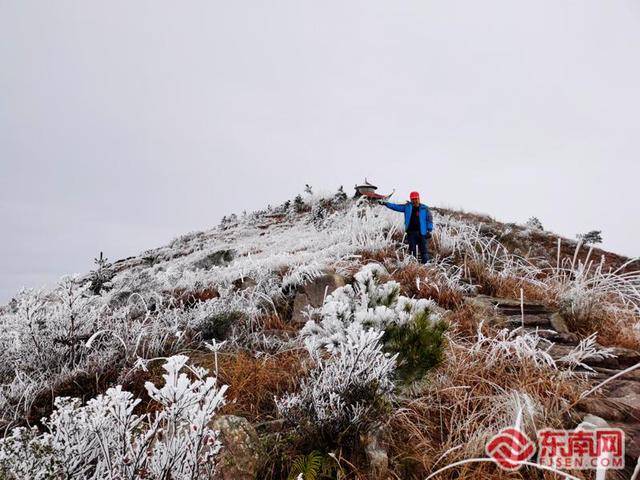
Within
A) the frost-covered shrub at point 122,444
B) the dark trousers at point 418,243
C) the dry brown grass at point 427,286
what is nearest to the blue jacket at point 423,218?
the dark trousers at point 418,243

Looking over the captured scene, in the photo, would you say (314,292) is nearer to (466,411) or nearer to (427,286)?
(427,286)

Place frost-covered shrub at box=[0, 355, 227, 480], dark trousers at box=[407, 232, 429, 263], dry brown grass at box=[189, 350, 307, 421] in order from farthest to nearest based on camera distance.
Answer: dark trousers at box=[407, 232, 429, 263], dry brown grass at box=[189, 350, 307, 421], frost-covered shrub at box=[0, 355, 227, 480]

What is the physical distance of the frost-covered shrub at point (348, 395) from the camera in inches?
87.1

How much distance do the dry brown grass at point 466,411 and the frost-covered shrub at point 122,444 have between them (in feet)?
3.76

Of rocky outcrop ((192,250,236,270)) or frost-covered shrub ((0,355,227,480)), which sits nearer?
frost-covered shrub ((0,355,227,480))

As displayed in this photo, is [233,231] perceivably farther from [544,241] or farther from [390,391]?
[390,391]

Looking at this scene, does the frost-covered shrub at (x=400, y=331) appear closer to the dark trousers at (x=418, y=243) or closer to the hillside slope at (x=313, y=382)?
the hillside slope at (x=313, y=382)

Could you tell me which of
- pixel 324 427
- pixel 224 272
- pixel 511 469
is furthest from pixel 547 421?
pixel 224 272

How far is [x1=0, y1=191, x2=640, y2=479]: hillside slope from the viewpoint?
1731mm

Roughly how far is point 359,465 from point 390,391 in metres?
0.46

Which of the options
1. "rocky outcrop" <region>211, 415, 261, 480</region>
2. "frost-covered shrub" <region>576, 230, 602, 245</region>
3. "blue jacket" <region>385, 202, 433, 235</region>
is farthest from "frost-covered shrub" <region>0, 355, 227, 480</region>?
"frost-covered shrub" <region>576, 230, 602, 245</region>

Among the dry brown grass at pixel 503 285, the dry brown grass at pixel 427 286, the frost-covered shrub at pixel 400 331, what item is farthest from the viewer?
the dry brown grass at pixel 503 285

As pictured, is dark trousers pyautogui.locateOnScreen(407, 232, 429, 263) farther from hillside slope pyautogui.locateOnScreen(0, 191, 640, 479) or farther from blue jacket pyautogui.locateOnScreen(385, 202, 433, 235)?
hillside slope pyautogui.locateOnScreen(0, 191, 640, 479)

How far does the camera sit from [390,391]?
2.42 m
